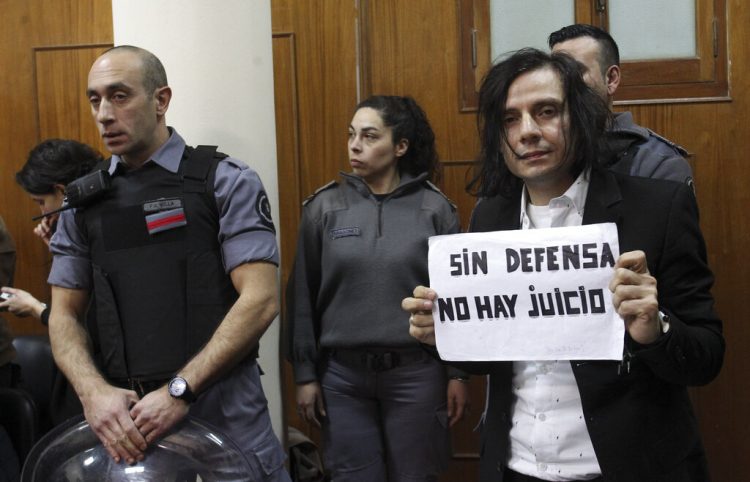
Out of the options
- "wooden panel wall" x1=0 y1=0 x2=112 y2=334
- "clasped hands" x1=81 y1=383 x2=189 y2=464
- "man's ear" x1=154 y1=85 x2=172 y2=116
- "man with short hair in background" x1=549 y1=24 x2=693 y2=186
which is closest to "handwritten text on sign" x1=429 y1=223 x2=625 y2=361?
"man with short hair in background" x1=549 y1=24 x2=693 y2=186

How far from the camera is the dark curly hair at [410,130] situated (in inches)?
131

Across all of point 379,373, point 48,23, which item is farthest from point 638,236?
point 48,23

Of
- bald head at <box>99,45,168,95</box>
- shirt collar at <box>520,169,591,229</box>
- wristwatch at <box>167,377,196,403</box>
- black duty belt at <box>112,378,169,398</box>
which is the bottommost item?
black duty belt at <box>112,378,169,398</box>

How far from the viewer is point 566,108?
164 centimetres

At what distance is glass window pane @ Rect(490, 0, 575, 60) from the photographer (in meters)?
3.62

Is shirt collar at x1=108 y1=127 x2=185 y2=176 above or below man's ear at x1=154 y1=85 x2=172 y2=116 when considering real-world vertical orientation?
below

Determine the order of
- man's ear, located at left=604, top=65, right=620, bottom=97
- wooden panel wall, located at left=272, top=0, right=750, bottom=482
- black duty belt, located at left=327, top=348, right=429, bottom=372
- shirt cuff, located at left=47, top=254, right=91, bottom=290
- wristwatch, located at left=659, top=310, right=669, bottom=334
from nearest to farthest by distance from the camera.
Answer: wristwatch, located at left=659, top=310, right=669, bottom=334, shirt cuff, located at left=47, top=254, right=91, bottom=290, man's ear, located at left=604, top=65, right=620, bottom=97, black duty belt, located at left=327, top=348, right=429, bottom=372, wooden panel wall, located at left=272, top=0, right=750, bottom=482

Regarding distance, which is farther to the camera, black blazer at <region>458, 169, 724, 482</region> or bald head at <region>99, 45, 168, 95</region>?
bald head at <region>99, 45, 168, 95</region>

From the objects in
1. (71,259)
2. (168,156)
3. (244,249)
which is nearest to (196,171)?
(168,156)

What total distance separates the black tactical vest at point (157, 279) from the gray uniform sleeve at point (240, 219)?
3 cm

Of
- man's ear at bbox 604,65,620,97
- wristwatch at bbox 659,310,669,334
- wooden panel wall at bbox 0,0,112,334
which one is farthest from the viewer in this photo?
wooden panel wall at bbox 0,0,112,334

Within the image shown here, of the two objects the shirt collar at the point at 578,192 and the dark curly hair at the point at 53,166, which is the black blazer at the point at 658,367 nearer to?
the shirt collar at the point at 578,192

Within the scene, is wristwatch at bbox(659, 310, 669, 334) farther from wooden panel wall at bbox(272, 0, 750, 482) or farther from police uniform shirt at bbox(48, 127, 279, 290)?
wooden panel wall at bbox(272, 0, 750, 482)

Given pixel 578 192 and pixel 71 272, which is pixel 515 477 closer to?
pixel 578 192
